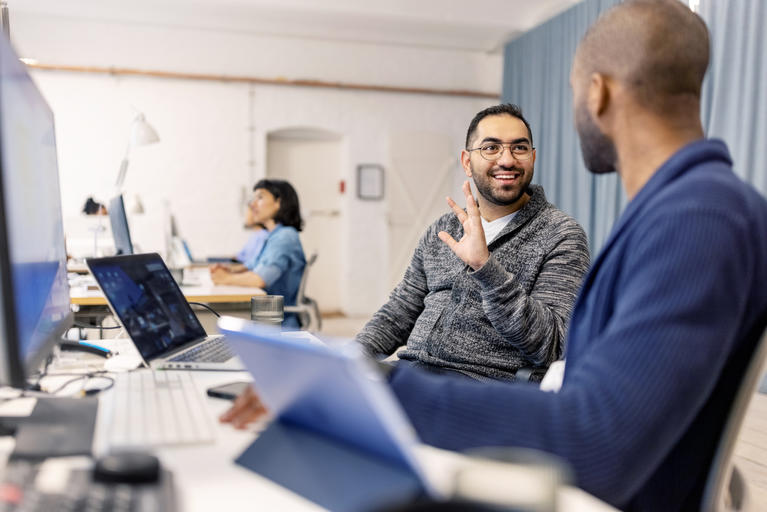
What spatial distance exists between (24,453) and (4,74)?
504 millimetres

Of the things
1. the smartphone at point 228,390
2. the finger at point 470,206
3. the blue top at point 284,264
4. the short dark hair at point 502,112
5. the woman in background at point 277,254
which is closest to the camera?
the smartphone at point 228,390

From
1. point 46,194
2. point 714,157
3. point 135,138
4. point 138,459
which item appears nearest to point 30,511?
point 138,459

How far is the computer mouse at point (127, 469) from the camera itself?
2.46 feet

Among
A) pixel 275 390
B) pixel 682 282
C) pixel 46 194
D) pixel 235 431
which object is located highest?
pixel 46 194

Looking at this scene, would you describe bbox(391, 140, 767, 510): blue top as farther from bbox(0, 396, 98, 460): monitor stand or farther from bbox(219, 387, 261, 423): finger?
bbox(0, 396, 98, 460): monitor stand

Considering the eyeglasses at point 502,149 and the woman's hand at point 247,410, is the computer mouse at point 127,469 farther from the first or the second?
the eyeglasses at point 502,149

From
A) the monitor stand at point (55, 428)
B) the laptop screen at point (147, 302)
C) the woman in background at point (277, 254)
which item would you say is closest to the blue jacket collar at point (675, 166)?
the monitor stand at point (55, 428)

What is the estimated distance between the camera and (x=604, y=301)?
3.53ft

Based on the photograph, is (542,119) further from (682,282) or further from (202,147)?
(682,282)

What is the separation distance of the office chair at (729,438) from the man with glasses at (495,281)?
87cm

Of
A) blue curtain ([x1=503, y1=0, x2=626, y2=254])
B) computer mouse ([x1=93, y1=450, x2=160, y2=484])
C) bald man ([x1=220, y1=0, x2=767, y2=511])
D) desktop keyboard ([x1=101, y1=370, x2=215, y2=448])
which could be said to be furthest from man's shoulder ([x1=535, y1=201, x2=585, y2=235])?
blue curtain ([x1=503, y1=0, x2=626, y2=254])

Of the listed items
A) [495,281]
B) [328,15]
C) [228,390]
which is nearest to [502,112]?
[495,281]

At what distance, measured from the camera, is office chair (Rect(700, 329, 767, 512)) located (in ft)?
3.02

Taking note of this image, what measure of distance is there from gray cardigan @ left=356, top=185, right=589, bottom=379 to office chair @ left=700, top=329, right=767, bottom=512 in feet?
2.83
